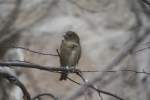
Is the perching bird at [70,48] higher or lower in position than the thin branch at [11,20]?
higher

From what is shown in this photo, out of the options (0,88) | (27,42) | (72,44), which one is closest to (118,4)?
(27,42)

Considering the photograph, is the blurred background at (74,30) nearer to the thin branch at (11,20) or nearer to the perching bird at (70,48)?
the thin branch at (11,20)

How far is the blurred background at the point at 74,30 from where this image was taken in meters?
2.97

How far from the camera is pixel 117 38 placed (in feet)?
10.1

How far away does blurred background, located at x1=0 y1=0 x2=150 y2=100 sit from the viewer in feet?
9.75

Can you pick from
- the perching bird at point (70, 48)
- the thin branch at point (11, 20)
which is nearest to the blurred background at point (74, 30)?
the thin branch at point (11, 20)

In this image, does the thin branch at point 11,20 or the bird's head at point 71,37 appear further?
the thin branch at point 11,20

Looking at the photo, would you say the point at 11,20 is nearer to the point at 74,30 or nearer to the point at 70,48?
the point at 74,30

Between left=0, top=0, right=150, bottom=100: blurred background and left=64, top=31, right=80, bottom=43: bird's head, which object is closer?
left=64, top=31, right=80, bottom=43: bird's head

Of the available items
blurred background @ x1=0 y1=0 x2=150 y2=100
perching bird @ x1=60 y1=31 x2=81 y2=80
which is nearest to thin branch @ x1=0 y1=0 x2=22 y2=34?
blurred background @ x1=0 y1=0 x2=150 y2=100

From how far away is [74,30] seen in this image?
3.02m

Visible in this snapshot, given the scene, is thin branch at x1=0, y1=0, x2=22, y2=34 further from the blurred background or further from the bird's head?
the bird's head

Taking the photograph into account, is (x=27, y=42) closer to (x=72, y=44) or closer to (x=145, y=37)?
(x=145, y=37)

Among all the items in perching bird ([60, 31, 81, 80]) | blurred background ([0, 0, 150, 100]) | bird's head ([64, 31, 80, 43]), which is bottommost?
blurred background ([0, 0, 150, 100])
